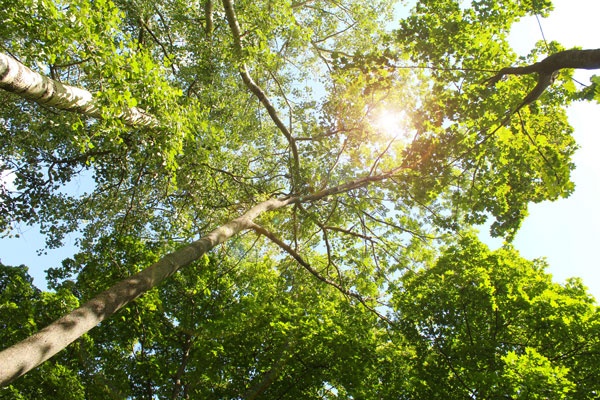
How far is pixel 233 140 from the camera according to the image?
33.7 ft

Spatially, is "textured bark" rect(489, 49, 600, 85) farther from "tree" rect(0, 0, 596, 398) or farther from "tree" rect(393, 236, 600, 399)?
"tree" rect(393, 236, 600, 399)

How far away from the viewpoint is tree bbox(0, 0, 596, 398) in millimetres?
4918

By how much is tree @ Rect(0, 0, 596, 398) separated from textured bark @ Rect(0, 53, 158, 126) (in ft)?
0.16

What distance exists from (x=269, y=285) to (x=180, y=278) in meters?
2.67

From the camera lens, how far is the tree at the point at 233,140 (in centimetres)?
492

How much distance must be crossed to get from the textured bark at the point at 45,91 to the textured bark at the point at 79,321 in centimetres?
225

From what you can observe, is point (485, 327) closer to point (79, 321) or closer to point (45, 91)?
point (79, 321)

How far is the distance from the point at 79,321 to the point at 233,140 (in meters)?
7.10

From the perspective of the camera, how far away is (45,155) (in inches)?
358

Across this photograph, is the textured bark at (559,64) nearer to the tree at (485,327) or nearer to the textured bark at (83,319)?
the tree at (485,327)

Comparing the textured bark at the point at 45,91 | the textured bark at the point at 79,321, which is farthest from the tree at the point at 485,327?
the textured bark at the point at 45,91

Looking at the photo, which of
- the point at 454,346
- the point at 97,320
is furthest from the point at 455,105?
the point at 97,320

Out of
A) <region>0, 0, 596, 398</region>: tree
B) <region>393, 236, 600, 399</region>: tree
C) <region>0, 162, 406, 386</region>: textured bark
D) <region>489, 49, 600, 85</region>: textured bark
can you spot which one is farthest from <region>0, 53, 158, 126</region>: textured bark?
<region>393, 236, 600, 399</region>: tree

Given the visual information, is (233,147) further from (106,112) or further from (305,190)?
(106,112)
